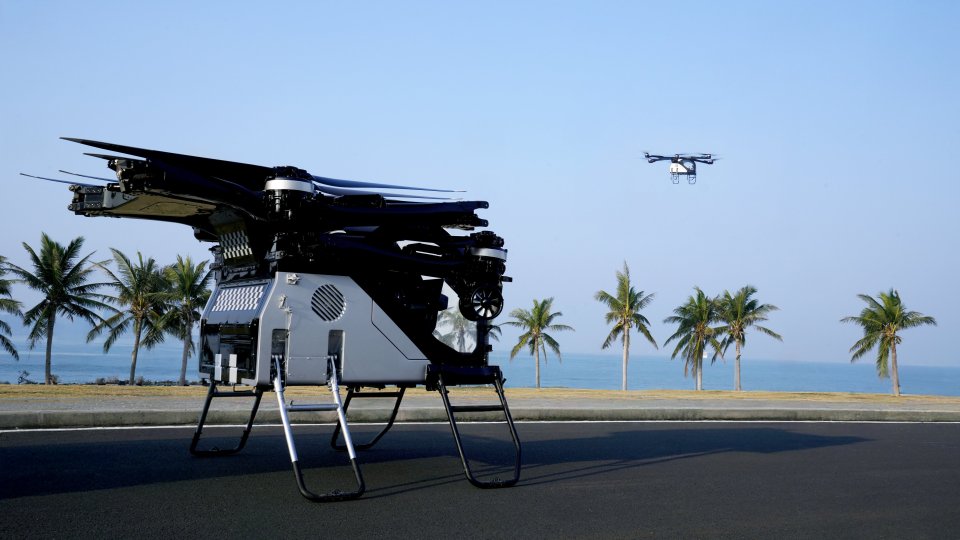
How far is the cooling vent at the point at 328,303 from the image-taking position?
716 cm

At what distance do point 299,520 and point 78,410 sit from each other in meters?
6.27

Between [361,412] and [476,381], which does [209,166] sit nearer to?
[476,381]

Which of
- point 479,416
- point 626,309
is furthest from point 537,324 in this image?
point 479,416

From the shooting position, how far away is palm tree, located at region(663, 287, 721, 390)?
3019 inches

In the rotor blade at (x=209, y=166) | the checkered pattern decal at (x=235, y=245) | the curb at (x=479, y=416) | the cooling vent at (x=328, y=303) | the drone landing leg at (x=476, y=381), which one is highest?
the rotor blade at (x=209, y=166)

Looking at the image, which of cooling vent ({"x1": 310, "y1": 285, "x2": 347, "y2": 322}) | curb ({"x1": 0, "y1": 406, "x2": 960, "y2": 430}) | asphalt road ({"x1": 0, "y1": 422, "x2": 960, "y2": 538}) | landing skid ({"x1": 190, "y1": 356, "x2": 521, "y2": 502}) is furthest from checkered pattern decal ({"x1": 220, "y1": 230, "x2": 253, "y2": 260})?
curb ({"x1": 0, "y1": 406, "x2": 960, "y2": 430})

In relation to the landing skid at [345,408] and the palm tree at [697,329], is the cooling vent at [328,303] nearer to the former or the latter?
the landing skid at [345,408]

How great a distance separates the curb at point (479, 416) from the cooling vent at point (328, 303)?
489 cm

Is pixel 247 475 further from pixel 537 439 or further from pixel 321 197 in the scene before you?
pixel 537 439

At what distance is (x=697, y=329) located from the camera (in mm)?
77000

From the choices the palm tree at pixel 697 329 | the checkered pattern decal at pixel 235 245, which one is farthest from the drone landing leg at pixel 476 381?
the palm tree at pixel 697 329

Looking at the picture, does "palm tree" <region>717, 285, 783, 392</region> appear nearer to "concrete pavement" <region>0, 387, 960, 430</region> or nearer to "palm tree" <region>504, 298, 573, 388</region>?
"palm tree" <region>504, 298, 573, 388</region>

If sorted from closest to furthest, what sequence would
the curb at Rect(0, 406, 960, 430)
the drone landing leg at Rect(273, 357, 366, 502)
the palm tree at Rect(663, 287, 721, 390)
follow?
the drone landing leg at Rect(273, 357, 366, 502), the curb at Rect(0, 406, 960, 430), the palm tree at Rect(663, 287, 721, 390)

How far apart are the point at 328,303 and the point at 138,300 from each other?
59.8 meters
